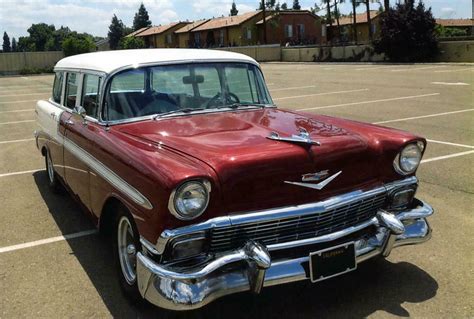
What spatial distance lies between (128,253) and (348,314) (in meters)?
1.45

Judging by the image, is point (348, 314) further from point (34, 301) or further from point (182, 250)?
point (34, 301)

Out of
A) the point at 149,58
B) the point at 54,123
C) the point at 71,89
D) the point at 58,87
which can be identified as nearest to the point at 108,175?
the point at 149,58

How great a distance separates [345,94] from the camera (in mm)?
15203

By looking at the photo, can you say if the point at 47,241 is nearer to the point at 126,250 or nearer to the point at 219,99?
the point at 126,250

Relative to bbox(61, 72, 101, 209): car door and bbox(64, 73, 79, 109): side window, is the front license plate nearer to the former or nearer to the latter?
bbox(61, 72, 101, 209): car door

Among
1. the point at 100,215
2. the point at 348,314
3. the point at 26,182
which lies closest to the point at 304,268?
the point at 348,314

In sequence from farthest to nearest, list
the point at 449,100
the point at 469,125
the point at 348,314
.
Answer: the point at 449,100
the point at 469,125
the point at 348,314

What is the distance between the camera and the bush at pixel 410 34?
3047 cm

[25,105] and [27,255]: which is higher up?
[25,105]

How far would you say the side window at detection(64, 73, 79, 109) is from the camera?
480 cm

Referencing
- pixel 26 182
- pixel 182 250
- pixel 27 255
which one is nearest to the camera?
pixel 182 250

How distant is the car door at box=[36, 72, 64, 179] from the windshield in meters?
1.21

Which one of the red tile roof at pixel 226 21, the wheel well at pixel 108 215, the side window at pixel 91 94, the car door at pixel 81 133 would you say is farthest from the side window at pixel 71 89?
the red tile roof at pixel 226 21

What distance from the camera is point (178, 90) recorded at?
4.00 metres
